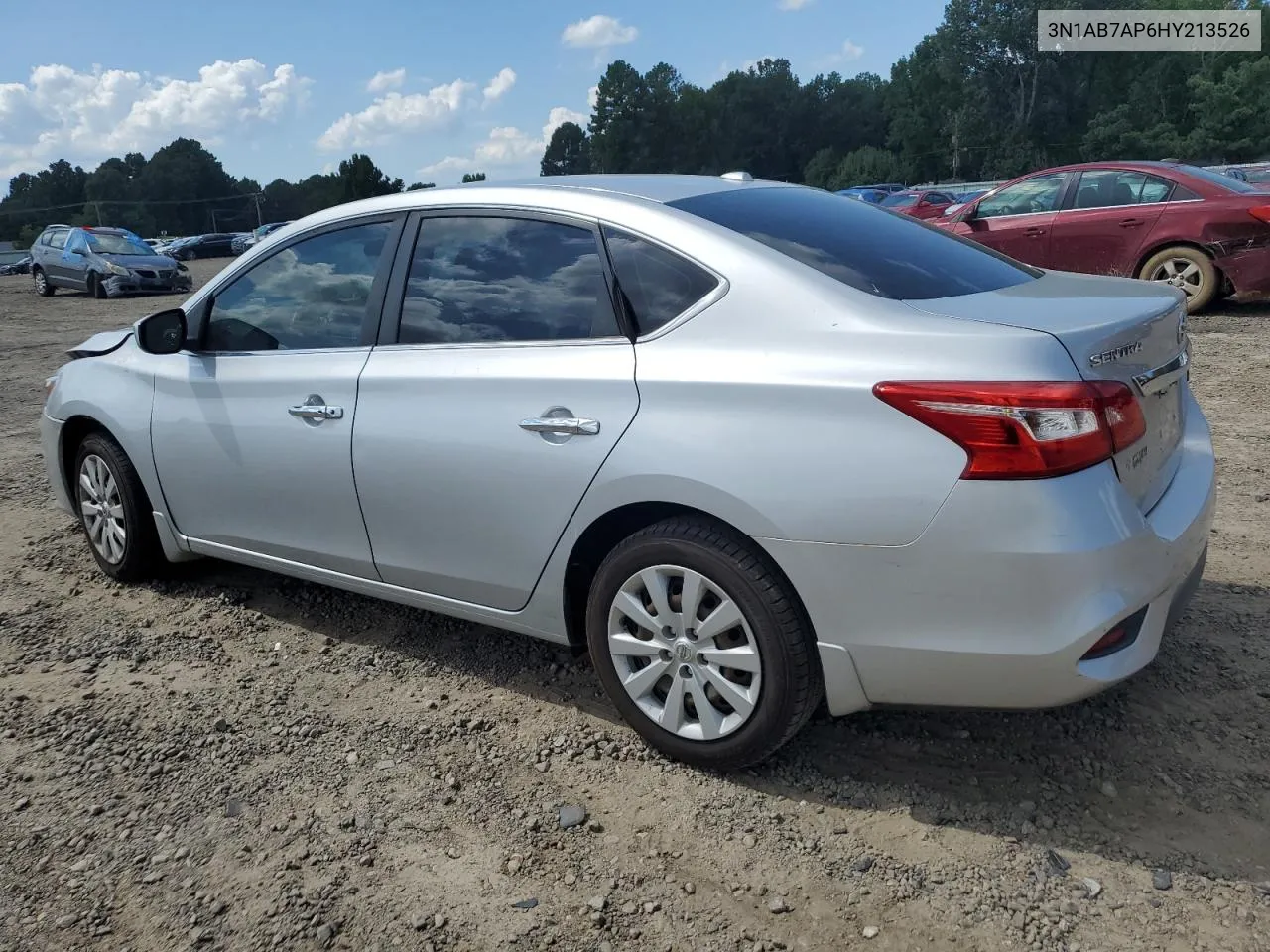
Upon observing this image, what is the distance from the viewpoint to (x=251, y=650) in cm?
396

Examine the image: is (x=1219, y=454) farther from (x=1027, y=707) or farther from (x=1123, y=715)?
(x=1027, y=707)

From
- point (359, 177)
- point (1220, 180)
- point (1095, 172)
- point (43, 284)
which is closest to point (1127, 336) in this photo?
point (1220, 180)

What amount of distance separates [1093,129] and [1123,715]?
8428 cm

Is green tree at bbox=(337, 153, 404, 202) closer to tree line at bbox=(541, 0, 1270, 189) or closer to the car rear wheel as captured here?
tree line at bbox=(541, 0, 1270, 189)

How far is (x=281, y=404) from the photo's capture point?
369cm

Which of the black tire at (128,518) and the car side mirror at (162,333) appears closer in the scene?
the car side mirror at (162,333)

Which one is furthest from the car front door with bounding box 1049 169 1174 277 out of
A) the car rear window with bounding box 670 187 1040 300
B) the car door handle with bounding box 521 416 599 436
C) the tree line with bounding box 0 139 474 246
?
the tree line with bounding box 0 139 474 246

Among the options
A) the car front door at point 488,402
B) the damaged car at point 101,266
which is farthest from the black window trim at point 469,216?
the damaged car at point 101,266

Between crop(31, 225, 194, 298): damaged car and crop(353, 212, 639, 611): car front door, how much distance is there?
2001cm

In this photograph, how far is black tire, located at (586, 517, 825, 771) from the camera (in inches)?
104

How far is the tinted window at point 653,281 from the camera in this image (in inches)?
112

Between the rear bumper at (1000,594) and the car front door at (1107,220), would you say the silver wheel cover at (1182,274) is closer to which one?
the car front door at (1107,220)

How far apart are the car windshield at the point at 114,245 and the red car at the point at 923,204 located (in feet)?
49.2

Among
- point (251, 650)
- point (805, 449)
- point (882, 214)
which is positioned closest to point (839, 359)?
point (805, 449)
